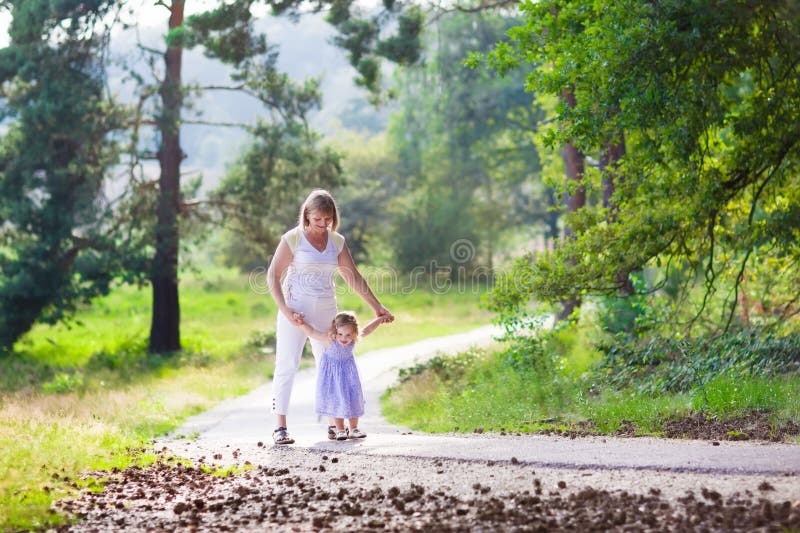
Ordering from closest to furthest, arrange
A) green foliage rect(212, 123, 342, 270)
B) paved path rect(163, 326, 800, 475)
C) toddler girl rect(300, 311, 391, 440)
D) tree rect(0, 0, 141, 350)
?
paved path rect(163, 326, 800, 475) → toddler girl rect(300, 311, 391, 440) → tree rect(0, 0, 141, 350) → green foliage rect(212, 123, 342, 270)

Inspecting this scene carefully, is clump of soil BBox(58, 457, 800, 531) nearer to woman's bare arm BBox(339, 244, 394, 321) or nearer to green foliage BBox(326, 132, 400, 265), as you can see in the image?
woman's bare arm BBox(339, 244, 394, 321)

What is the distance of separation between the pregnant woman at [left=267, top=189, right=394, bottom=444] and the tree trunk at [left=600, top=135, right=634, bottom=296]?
338 centimetres

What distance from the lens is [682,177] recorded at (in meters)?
9.73

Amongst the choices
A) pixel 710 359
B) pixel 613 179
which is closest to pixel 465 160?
pixel 710 359

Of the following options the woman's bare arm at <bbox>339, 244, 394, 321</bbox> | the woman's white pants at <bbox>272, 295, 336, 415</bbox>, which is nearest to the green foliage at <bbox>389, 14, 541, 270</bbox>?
the woman's bare arm at <bbox>339, 244, 394, 321</bbox>

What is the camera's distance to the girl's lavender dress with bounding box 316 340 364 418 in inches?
365

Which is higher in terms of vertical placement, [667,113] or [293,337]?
[667,113]

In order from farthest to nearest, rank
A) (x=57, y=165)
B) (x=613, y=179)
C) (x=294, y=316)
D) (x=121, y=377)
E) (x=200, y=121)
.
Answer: (x=200, y=121)
(x=57, y=165)
(x=121, y=377)
(x=613, y=179)
(x=294, y=316)

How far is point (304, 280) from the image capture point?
9195 millimetres

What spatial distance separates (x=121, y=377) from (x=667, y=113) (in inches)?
541

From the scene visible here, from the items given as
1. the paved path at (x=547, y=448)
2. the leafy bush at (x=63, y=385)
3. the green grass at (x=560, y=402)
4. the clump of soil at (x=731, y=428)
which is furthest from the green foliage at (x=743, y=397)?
the leafy bush at (x=63, y=385)

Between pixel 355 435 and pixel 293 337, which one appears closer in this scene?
pixel 293 337

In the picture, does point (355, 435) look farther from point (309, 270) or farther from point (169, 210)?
point (169, 210)

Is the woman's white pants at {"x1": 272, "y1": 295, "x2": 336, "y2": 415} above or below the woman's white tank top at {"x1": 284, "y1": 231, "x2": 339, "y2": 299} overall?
below
